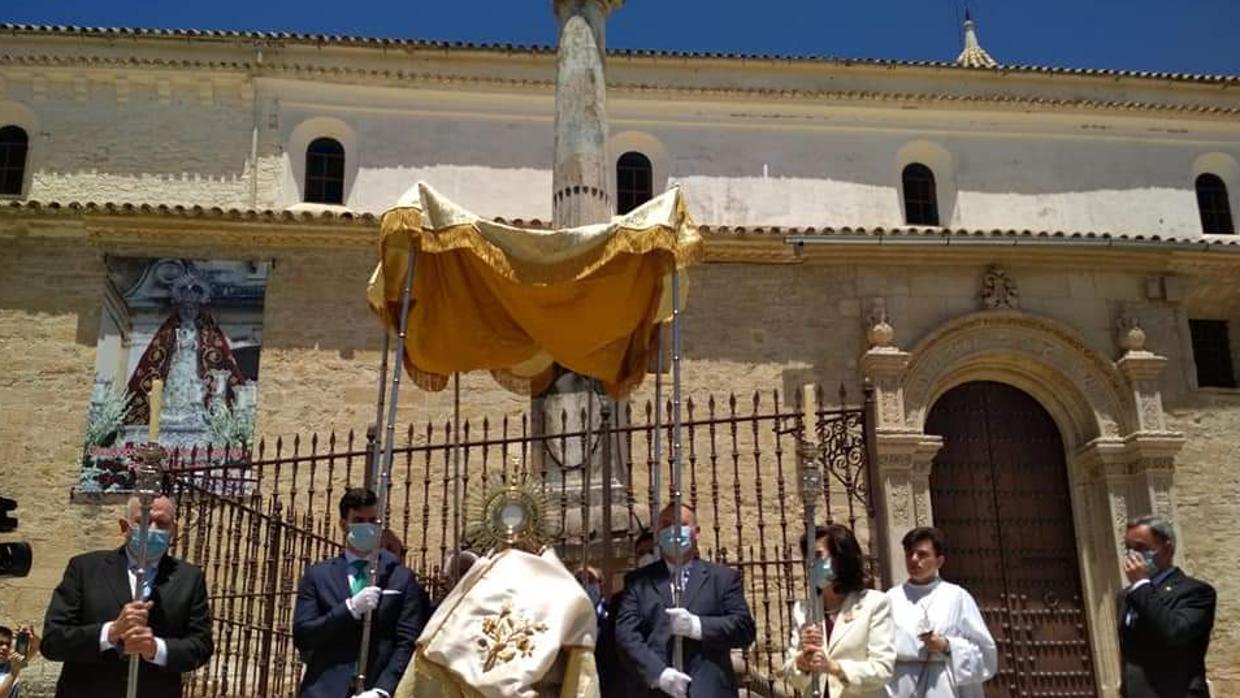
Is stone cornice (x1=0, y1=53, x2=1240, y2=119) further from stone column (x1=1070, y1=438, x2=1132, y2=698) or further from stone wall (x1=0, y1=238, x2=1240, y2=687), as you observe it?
stone column (x1=1070, y1=438, x2=1132, y2=698)

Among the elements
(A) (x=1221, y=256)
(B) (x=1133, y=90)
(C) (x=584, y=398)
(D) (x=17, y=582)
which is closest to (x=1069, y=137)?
(B) (x=1133, y=90)

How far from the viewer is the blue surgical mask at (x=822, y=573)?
5598 mm

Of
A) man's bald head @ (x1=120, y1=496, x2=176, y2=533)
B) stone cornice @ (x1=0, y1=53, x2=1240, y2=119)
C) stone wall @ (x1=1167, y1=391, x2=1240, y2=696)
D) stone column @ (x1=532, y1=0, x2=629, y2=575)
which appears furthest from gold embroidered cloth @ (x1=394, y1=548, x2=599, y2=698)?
stone cornice @ (x1=0, y1=53, x2=1240, y2=119)

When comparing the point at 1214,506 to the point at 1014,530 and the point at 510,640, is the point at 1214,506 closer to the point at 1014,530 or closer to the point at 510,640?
the point at 1014,530

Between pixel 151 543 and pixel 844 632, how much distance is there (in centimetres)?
334

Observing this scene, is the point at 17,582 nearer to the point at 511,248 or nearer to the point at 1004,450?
the point at 511,248

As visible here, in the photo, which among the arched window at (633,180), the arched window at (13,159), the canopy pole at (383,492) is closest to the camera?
the canopy pole at (383,492)

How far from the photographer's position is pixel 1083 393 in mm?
14266

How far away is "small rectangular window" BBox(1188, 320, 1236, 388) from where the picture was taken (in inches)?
618

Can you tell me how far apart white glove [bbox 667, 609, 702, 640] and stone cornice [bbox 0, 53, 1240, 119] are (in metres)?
12.1

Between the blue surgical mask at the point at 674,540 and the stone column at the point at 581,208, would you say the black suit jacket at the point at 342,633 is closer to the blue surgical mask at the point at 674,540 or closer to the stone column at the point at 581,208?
the blue surgical mask at the point at 674,540

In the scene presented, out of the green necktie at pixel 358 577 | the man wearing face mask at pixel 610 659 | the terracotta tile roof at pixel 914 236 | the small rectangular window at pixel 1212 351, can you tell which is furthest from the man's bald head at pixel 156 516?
the small rectangular window at pixel 1212 351

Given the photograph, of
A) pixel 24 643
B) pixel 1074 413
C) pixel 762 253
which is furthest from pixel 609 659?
pixel 1074 413

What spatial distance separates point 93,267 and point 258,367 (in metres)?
2.40
